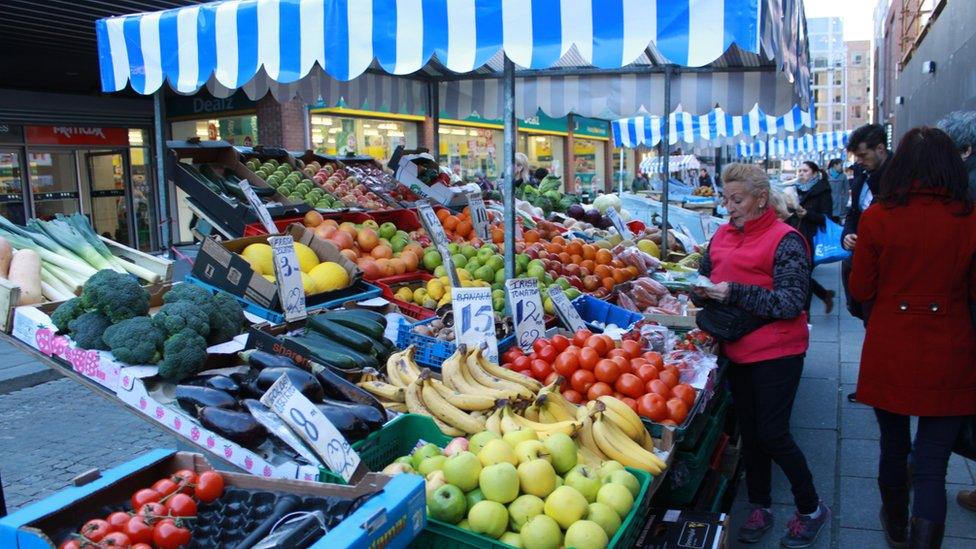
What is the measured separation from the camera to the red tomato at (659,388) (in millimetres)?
3373

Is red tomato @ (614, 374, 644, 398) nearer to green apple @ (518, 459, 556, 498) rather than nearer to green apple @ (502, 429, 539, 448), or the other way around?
green apple @ (502, 429, 539, 448)

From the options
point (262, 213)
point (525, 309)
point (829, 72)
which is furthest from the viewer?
point (829, 72)

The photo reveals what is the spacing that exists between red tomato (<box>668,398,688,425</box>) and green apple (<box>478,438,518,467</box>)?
1.02 meters

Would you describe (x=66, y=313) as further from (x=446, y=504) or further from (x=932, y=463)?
(x=932, y=463)

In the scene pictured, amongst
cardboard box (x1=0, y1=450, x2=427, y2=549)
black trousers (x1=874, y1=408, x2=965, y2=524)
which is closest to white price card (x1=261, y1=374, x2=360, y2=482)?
cardboard box (x1=0, y1=450, x2=427, y2=549)

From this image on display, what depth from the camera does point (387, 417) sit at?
3.08 m

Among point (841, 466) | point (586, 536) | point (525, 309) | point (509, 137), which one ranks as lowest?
point (841, 466)

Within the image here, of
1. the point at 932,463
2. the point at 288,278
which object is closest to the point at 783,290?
the point at 932,463

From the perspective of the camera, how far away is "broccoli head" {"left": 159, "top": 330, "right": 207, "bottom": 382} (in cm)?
319

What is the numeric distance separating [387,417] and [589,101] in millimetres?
6157

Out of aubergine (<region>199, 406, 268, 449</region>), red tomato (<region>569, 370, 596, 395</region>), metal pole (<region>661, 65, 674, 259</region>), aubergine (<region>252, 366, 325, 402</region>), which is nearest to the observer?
aubergine (<region>199, 406, 268, 449</region>)

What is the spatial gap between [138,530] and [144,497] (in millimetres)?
206

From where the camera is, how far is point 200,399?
2.89 m

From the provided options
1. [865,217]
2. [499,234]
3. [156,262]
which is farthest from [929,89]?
[156,262]
